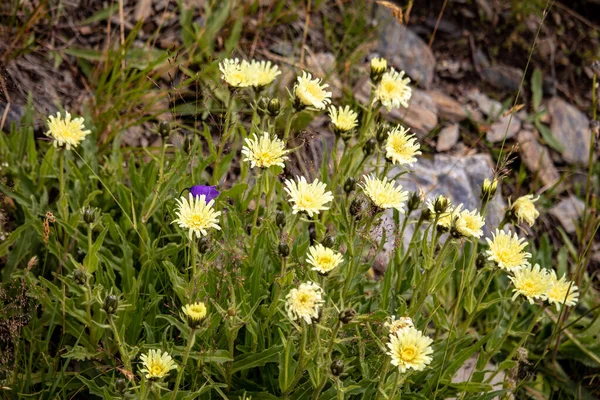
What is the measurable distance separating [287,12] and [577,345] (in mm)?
2849

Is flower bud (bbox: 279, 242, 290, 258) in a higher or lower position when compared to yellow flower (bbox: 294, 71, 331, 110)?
lower

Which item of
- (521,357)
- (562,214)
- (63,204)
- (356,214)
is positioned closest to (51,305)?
(63,204)

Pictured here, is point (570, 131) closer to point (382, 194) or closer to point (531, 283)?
point (531, 283)

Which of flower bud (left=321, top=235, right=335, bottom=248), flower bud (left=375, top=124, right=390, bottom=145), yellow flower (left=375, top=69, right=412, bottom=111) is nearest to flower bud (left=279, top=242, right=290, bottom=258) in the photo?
flower bud (left=321, top=235, right=335, bottom=248)

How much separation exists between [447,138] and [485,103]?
0.61 m

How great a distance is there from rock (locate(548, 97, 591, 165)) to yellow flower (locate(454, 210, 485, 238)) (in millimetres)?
2995

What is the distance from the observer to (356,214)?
249cm

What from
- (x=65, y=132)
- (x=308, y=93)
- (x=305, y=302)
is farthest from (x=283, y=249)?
(x=65, y=132)

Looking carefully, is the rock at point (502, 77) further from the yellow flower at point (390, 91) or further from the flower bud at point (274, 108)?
the flower bud at point (274, 108)

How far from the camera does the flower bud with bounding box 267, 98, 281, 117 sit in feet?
8.77

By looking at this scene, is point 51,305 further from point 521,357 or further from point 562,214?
point 562,214

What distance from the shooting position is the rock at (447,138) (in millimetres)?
4832

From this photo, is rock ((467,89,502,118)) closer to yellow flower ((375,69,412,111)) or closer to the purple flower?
yellow flower ((375,69,412,111))

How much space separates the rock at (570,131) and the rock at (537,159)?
188mm
